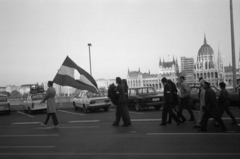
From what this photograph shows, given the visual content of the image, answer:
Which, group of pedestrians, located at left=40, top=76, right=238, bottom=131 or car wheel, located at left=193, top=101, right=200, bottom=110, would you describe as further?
car wheel, located at left=193, top=101, right=200, bottom=110

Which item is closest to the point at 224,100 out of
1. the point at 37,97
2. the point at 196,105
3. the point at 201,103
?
the point at 201,103

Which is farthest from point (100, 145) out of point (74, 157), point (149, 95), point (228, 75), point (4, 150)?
point (228, 75)

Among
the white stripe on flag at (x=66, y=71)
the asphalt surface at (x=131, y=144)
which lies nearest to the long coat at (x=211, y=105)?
the asphalt surface at (x=131, y=144)

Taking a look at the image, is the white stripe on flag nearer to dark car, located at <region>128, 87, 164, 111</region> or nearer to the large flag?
the large flag

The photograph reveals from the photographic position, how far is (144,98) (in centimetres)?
1803

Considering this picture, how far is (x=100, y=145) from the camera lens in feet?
24.8

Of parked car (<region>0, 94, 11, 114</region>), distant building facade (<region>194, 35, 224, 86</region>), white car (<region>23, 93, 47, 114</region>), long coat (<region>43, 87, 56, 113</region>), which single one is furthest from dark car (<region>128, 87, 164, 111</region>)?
distant building facade (<region>194, 35, 224, 86</region>)

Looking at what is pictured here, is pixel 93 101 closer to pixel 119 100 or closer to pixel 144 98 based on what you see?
pixel 144 98

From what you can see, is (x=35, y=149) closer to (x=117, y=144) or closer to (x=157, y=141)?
(x=117, y=144)

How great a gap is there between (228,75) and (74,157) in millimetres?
189016

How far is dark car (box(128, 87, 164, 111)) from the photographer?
708 inches

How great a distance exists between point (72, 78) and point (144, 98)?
507cm

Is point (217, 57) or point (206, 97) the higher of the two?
point (217, 57)

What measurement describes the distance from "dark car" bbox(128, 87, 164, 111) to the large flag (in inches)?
113
